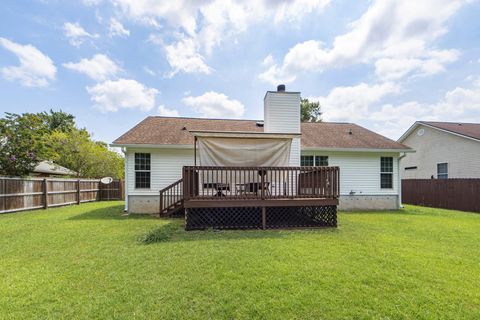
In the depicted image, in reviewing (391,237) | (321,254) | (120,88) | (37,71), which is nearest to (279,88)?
(391,237)

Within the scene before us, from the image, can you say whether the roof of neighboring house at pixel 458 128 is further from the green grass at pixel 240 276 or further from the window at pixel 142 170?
the window at pixel 142 170

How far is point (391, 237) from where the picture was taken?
19.3 ft

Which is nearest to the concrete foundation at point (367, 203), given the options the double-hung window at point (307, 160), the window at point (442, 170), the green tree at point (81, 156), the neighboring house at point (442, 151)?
the double-hung window at point (307, 160)

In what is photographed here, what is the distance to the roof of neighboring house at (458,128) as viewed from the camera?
14.1 metres

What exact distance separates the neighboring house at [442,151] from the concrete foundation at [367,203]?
6107 millimetres

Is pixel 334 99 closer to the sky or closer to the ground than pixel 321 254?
closer to the sky

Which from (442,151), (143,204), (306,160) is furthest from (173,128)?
(442,151)

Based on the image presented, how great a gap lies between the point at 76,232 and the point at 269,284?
563cm

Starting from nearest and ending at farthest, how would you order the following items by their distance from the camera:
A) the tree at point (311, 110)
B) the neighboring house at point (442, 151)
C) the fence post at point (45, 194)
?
the fence post at point (45, 194)
the neighboring house at point (442, 151)
the tree at point (311, 110)

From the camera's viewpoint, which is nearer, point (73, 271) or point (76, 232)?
point (73, 271)

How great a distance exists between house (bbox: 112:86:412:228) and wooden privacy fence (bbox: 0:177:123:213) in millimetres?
4831

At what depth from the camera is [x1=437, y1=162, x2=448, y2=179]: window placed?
15.1 m

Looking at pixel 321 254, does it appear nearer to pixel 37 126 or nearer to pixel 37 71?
pixel 37 126

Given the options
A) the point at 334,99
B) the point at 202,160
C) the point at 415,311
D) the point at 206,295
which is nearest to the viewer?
the point at 415,311
